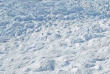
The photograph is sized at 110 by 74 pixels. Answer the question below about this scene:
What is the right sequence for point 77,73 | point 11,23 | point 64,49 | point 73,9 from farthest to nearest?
point 73,9
point 11,23
point 64,49
point 77,73

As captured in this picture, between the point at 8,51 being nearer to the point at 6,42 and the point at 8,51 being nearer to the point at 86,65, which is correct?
the point at 6,42

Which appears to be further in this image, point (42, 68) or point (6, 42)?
point (6, 42)

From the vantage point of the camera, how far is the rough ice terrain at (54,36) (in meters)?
2.65

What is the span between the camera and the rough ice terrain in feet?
8.68

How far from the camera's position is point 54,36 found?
11.8 ft

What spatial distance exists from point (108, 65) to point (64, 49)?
840mm

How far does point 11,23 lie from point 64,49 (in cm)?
166

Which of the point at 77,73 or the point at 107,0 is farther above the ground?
the point at 107,0

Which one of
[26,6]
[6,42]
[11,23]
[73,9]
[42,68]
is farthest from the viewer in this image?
[26,6]

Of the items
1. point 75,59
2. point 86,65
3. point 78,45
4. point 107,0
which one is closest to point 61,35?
point 78,45

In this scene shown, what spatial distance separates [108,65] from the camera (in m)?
2.51

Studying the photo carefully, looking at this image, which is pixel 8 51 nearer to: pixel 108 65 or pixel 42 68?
pixel 42 68

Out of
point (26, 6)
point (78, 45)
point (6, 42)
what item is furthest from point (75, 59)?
point (26, 6)

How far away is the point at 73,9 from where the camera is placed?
4785 millimetres
